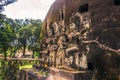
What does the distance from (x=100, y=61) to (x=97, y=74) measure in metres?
0.79

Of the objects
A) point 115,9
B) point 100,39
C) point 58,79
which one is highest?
point 115,9

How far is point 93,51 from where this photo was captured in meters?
10.9

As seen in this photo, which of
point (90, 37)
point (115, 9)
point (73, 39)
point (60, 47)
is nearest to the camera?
point (115, 9)

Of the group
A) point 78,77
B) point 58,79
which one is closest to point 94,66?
point 78,77

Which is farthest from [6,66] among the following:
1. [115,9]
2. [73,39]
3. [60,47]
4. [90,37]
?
[115,9]

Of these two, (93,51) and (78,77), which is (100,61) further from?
(78,77)

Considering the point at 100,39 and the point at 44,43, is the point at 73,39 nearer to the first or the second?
the point at 100,39

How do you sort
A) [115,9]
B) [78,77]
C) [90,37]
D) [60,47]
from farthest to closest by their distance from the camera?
[60,47] < [90,37] < [115,9] < [78,77]

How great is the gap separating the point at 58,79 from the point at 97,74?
2326 millimetres

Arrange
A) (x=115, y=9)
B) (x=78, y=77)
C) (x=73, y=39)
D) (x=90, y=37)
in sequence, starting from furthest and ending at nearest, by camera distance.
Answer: (x=73, y=39) < (x=90, y=37) < (x=115, y=9) < (x=78, y=77)

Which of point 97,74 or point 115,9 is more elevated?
point 115,9

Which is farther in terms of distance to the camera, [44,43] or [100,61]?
[44,43]

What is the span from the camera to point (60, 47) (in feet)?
46.4

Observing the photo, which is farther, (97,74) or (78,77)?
(97,74)
